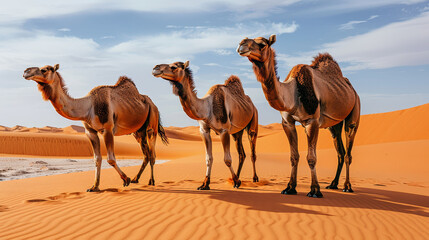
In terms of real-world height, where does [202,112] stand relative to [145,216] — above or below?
above

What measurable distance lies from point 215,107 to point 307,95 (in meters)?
2.25

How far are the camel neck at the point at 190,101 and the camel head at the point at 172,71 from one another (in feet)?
0.55

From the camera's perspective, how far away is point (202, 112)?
25.1ft

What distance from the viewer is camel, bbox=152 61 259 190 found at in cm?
702

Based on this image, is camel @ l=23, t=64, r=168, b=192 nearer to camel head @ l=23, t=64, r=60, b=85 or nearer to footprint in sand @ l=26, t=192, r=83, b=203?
camel head @ l=23, t=64, r=60, b=85

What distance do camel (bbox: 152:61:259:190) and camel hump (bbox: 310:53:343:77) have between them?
223 cm

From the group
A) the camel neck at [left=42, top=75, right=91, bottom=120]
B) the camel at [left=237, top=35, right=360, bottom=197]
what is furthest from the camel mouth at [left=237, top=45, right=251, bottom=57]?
the camel neck at [left=42, top=75, right=91, bottom=120]

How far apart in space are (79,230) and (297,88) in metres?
5.00

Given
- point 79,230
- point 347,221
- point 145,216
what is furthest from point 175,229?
point 347,221

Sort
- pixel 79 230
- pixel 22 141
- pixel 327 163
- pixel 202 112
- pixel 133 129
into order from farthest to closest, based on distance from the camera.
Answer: pixel 22 141
pixel 327 163
pixel 133 129
pixel 202 112
pixel 79 230

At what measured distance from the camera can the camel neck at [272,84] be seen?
20.5 feet

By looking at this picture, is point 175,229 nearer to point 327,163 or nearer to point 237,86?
point 237,86

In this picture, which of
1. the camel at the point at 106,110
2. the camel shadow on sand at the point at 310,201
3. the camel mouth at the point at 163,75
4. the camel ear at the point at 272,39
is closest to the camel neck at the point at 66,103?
the camel at the point at 106,110

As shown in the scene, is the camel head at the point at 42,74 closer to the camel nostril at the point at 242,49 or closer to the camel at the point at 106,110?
the camel at the point at 106,110
